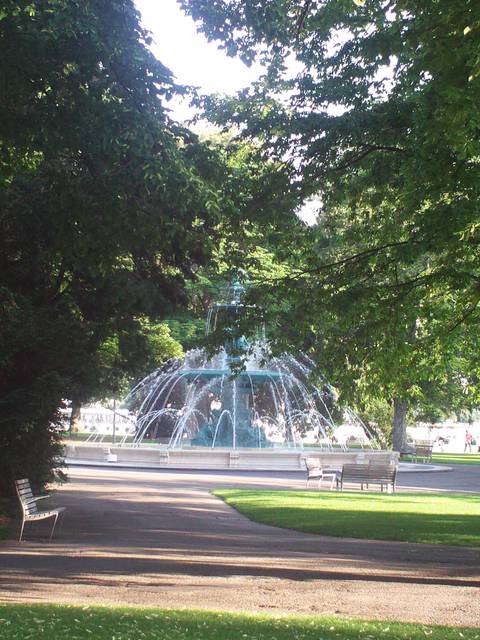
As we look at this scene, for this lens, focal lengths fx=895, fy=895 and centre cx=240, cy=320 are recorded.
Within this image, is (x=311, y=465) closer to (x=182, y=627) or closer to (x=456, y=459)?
(x=182, y=627)

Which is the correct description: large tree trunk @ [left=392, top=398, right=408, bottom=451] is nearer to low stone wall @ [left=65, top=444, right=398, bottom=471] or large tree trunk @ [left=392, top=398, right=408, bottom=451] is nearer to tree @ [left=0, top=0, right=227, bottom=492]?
low stone wall @ [left=65, top=444, right=398, bottom=471]

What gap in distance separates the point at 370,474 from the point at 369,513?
239 inches

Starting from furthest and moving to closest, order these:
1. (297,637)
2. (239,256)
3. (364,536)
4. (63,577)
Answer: (239,256), (364,536), (63,577), (297,637)

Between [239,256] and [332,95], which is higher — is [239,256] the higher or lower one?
the lower one

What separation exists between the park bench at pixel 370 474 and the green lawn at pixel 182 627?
15950mm

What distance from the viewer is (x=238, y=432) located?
35250 millimetres

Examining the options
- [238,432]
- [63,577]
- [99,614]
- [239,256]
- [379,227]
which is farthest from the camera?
[238,432]

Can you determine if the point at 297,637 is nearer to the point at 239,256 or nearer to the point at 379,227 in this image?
the point at 239,256

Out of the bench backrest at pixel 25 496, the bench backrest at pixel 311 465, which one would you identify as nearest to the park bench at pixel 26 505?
the bench backrest at pixel 25 496

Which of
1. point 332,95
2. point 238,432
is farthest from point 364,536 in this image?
point 238,432

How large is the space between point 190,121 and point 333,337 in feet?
15.5

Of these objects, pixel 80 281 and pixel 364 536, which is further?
pixel 80 281

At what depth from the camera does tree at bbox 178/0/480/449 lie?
1343 centimetres

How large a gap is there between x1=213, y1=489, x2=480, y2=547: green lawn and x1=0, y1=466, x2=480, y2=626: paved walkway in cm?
70
